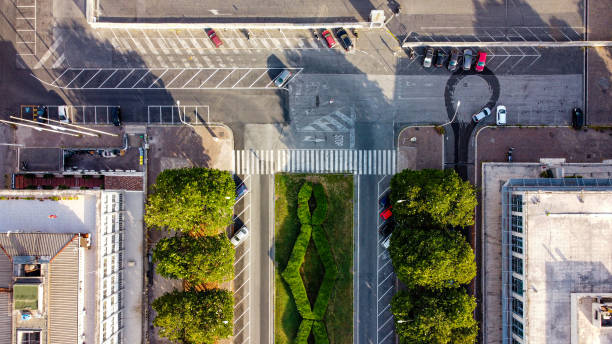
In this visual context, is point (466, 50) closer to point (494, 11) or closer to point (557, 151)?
point (494, 11)

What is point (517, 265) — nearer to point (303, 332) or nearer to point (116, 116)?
point (303, 332)

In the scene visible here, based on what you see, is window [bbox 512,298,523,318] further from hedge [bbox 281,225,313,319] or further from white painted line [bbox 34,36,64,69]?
white painted line [bbox 34,36,64,69]

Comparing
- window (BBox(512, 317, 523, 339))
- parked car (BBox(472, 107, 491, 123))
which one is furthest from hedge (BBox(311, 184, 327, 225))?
window (BBox(512, 317, 523, 339))

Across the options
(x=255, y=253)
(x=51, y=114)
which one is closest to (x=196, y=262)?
(x=255, y=253)

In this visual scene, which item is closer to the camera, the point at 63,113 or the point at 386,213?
the point at 386,213

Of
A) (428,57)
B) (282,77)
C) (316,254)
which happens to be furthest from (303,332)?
Answer: (428,57)

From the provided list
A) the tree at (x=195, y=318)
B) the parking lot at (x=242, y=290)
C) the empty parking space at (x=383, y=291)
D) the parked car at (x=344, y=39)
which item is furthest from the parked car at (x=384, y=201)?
the tree at (x=195, y=318)
